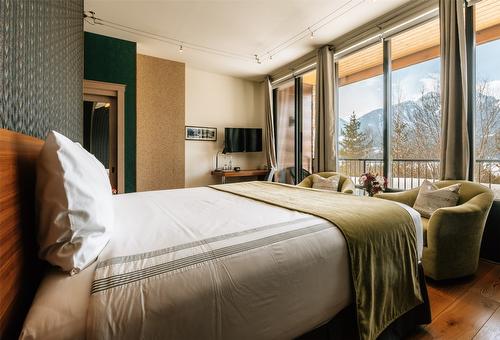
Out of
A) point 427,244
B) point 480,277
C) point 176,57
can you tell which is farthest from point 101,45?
point 480,277

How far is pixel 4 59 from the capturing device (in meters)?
0.63

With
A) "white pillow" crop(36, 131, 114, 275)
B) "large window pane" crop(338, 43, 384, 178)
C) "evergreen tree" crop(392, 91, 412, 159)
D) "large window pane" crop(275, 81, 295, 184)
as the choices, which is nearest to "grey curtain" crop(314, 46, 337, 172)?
"large window pane" crop(338, 43, 384, 178)

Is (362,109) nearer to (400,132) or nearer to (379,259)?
(400,132)

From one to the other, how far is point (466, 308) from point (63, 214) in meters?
2.45

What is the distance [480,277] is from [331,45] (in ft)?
11.9

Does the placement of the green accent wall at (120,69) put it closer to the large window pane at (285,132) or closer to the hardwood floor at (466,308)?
the large window pane at (285,132)

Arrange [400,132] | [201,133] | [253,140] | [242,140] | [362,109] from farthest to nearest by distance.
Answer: [253,140] < [242,140] < [201,133] < [362,109] < [400,132]

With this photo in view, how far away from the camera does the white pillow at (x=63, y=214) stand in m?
0.70

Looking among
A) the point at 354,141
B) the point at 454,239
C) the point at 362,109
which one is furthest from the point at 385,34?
the point at 454,239

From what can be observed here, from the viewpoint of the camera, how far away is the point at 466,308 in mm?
1658

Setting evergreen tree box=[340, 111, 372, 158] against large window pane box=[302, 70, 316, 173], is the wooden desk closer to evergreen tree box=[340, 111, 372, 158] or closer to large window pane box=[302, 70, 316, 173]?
large window pane box=[302, 70, 316, 173]

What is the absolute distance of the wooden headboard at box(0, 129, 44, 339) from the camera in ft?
1.82

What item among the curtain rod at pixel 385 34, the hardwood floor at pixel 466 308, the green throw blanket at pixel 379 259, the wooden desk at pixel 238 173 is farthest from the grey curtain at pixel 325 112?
the green throw blanket at pixel 379 259

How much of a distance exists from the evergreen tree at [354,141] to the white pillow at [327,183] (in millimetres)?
838
